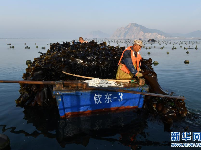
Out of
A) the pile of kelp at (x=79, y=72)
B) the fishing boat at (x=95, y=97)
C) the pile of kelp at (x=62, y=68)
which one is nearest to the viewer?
the fishing boat at (x=95, y=97)

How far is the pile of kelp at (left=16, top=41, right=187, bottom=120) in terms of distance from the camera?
8.26 m

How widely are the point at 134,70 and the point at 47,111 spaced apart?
16.3 ft

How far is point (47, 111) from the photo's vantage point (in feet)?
28.0

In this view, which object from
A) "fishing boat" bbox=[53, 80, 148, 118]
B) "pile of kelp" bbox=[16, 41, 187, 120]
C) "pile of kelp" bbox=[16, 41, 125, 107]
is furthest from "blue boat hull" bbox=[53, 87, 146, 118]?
"pile of kelp" bbox=[16, 41, 125, 107]

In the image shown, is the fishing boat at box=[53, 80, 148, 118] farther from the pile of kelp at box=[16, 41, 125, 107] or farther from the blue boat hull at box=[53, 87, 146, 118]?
the pile of kelp at box=[16, 41, 125, 107]

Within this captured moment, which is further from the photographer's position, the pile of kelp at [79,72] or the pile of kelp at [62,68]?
the pile of kelp at [62,68]

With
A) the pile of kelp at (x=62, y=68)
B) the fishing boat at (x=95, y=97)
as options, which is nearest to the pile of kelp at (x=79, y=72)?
the pile of kelp at (x=62, y=68)

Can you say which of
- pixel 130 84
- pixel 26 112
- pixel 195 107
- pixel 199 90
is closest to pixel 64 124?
pixel 26 112

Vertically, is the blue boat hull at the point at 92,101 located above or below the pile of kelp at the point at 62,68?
below

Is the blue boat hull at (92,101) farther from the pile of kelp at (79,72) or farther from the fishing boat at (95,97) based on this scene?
the pile of kelp at (79,72)

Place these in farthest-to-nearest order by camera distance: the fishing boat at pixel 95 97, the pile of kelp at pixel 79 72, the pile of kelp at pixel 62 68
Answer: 1. the pile of kelp at pixel 62 68
2. the pile of kelp at pixel 79 72
3. the fishing boat at pixel 95 97

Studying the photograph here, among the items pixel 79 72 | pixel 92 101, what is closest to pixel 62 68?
pixel 79 72

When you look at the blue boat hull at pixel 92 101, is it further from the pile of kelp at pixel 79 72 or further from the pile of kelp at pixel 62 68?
the pile of kelp at pixel 62 68

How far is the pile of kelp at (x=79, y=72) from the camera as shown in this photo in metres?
8.26
